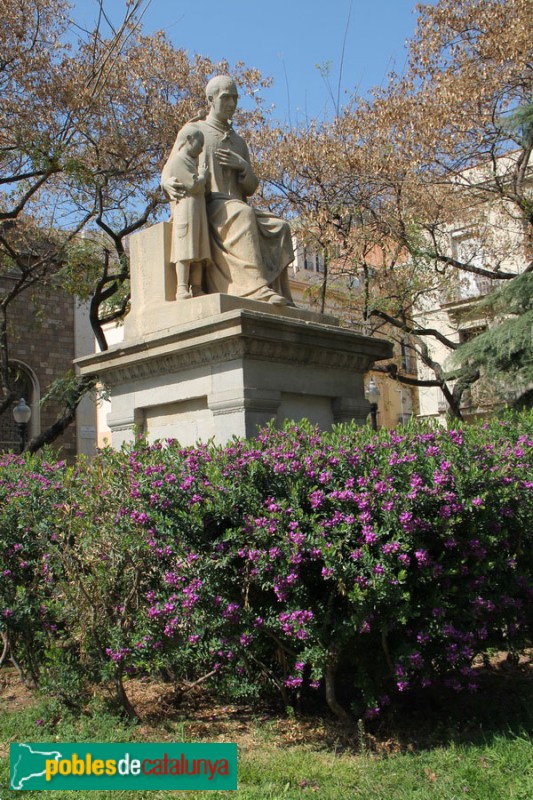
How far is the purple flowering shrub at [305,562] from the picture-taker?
3.96 metres

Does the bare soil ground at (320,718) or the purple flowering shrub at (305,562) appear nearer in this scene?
the purple flowering shrub at (305,562)

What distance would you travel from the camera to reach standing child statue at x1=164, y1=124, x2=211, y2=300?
6.79 meters

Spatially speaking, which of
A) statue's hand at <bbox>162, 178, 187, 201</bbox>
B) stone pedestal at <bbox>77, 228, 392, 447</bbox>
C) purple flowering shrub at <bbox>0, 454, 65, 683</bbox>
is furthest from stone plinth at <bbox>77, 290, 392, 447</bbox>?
purple flowering shrub at <bbox>0, 454, 65, 683</bbox>

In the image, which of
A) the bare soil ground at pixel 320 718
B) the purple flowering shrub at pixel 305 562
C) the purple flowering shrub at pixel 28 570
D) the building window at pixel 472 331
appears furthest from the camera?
the building window at pixel 472 331

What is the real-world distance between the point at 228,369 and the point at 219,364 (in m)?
0.12

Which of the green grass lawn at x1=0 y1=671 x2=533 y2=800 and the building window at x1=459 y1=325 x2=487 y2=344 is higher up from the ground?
the building window at x1=459 y1=325 x2=487 y2=344

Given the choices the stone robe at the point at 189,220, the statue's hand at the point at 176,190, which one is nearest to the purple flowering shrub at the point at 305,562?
the stone robe at the point at 189,220

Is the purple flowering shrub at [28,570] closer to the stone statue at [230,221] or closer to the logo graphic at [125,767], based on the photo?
the logo graphic at [125,767]

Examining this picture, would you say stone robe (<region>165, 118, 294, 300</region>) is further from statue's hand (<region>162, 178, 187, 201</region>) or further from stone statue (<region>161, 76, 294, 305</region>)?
statue's hand (<region>162, 178, 187, 201</region>)

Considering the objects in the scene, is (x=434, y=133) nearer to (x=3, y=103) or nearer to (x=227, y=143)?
(x=3, y=103)

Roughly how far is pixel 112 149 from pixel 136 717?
1293 centimetres

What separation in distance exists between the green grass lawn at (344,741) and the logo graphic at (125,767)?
0.06 metres

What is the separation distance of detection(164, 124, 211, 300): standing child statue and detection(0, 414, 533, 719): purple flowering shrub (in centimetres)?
255

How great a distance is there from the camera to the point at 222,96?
24.0 feet
